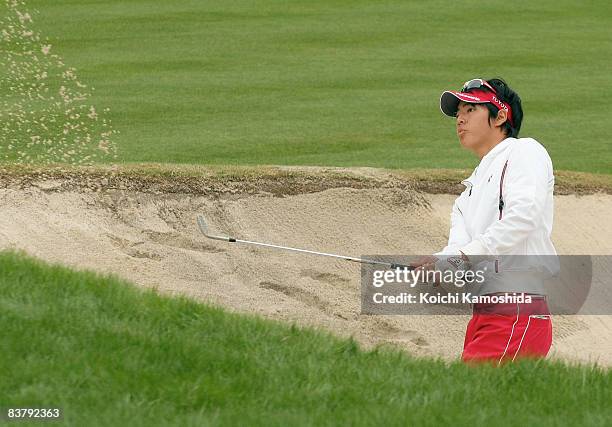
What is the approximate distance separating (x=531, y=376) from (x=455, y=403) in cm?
59

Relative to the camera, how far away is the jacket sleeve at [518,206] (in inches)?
225

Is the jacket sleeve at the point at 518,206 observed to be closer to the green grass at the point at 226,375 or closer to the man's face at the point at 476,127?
the man's face at the point at 476,127

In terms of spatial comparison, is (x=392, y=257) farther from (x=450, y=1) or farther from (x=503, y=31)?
(x=450, y=1)

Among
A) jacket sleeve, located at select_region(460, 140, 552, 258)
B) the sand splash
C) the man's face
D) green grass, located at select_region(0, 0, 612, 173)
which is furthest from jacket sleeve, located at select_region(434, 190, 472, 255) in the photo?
green grass, located at select_region(0, 0, 612, 173)

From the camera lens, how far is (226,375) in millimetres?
5129

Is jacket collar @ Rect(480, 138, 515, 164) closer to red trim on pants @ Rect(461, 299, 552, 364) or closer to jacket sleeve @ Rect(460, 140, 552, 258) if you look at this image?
jacket sleeve @ Rect(460, 140, 552, 258)

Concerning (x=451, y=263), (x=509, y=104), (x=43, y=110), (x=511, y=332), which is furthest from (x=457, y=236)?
(x=43, y=110)

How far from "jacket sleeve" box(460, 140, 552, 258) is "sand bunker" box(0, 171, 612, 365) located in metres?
2.84

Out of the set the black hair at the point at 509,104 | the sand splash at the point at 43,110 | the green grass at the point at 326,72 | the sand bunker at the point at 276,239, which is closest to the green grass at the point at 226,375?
the black hair at the point at 509,104

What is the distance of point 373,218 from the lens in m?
11.5

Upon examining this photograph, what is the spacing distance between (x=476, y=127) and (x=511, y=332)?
113 cm

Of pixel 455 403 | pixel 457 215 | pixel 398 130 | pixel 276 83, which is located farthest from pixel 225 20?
A: pixel 455 403

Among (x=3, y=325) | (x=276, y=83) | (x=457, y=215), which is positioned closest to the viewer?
(x=3, y=325)

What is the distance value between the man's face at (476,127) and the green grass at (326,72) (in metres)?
6.74
